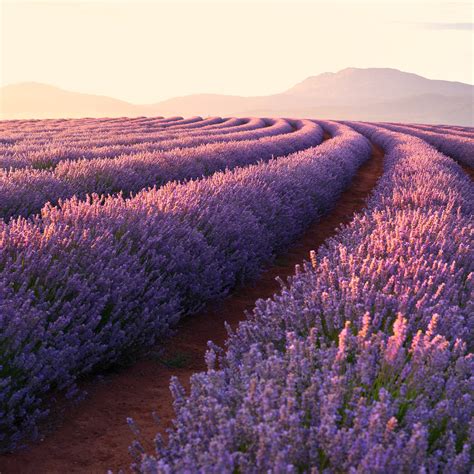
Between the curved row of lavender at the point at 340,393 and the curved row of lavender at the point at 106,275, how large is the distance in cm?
68

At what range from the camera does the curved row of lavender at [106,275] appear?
2398 mm

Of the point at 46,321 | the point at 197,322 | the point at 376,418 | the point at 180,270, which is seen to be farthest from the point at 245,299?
the point at 376,418

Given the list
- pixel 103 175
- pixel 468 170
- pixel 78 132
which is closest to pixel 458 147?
pixel 468 170

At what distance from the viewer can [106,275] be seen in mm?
3012

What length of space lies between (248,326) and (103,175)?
174 inches

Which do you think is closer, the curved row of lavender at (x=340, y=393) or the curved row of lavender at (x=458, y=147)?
the curved row of lavender at (x=340, y=393)

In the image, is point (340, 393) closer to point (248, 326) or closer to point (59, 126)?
point (248, 326)

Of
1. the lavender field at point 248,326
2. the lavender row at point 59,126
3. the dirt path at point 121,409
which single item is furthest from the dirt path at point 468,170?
the lavender row at point 59,126

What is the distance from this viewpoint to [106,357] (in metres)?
2.98

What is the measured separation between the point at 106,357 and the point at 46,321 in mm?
483

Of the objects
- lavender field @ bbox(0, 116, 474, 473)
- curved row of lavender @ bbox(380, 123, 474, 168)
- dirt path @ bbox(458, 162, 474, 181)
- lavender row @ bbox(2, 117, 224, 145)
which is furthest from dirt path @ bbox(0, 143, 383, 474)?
curved row of lavender @ bbox(380, 123, 474, 168)

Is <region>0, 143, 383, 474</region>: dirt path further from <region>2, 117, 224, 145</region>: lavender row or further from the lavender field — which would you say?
<region>2, 117, 224, 145</region>: lavender row

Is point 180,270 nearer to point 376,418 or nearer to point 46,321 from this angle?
point 46,321

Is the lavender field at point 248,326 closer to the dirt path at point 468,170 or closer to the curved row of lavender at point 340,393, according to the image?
the curved row of lavender at point 340,393
